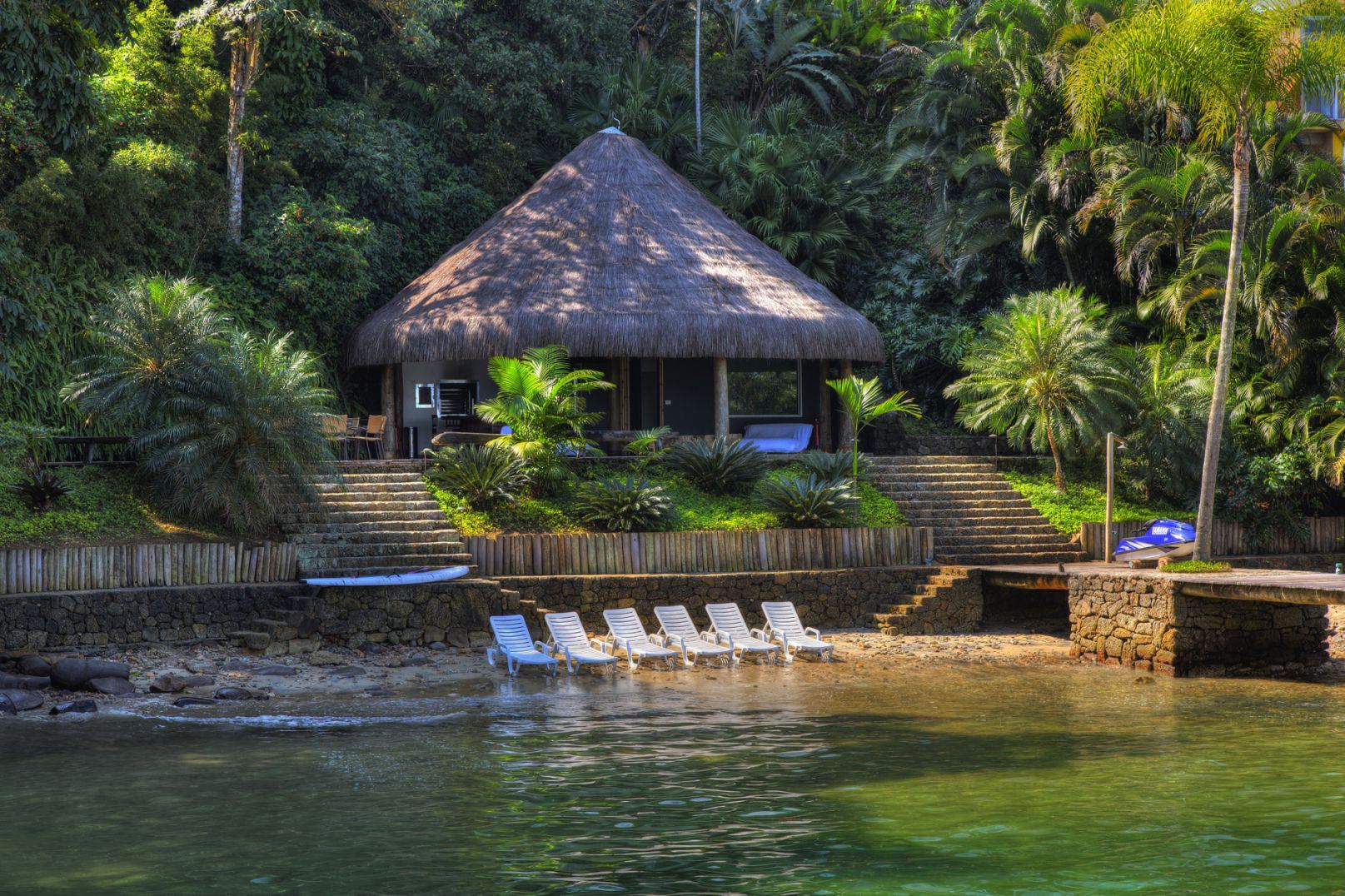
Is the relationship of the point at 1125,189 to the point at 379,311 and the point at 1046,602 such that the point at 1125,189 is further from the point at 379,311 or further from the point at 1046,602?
the point at 379,311

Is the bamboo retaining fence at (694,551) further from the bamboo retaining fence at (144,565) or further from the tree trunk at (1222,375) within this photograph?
the tree trunk at (1222,375)

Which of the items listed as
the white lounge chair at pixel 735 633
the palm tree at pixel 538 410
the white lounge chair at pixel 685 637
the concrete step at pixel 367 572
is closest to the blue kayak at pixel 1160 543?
the white lounge chair at pixel 735 633

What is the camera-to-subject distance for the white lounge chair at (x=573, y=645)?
17344 millimetres

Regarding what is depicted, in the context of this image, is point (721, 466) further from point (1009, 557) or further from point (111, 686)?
point (111, 686)

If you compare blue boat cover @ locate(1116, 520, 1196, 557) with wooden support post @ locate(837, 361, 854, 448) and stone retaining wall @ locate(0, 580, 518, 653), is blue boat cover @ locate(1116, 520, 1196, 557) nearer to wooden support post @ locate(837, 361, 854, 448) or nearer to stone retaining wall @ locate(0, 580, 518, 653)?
wooden support post @ locate(837, 361, 854, 448)

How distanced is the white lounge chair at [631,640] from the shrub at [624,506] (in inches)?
87.0

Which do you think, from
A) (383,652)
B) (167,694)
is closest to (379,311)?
(383,652)

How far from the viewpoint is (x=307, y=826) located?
10258 millimetres

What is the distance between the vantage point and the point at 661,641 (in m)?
18.3

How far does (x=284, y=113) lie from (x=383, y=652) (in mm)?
13734

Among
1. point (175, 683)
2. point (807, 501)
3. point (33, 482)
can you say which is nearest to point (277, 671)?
point (175, 683)

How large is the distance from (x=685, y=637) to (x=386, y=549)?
4.20 meters

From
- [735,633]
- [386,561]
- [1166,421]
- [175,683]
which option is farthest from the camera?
[1166,421]

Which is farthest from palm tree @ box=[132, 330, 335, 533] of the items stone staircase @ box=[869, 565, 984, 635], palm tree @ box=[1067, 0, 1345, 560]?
palm tree @ box=[1067, 0, 1345, 560]
